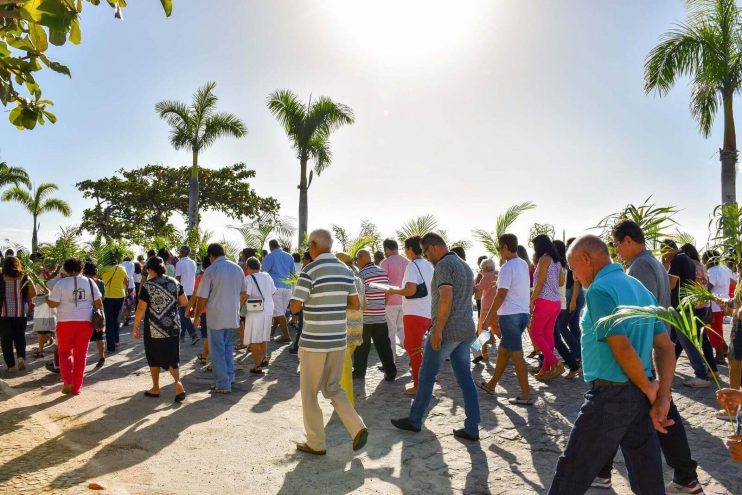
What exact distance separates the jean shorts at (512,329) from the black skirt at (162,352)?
169 inches

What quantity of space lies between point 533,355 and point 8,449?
8.27 m

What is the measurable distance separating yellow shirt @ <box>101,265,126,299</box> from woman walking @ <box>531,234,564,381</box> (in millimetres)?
8010

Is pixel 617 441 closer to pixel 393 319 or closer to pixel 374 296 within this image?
pixel 374 296

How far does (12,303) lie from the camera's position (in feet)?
28.8

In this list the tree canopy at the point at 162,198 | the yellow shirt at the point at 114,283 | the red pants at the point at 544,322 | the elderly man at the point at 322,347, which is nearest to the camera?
the elderly man at the point at 322,347

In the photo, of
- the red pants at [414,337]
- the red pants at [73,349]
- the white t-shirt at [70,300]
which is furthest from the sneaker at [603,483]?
the white t-shirt at [70,300]

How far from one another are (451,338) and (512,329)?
1.53 meters

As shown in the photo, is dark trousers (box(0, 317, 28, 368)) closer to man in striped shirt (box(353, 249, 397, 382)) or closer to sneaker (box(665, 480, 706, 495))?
man in striped shirt (box(353, 249, 397, 382))

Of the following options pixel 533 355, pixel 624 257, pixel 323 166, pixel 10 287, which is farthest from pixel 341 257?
pixel 323 166

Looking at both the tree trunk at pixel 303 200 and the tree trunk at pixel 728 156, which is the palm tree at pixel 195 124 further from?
the tree trunk at pixel 728 156

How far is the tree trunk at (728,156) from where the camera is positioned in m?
14.0

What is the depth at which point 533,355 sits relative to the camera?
33.7 feet

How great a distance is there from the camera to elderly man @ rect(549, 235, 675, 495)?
111 inches

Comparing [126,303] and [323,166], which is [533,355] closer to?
[126,303]
